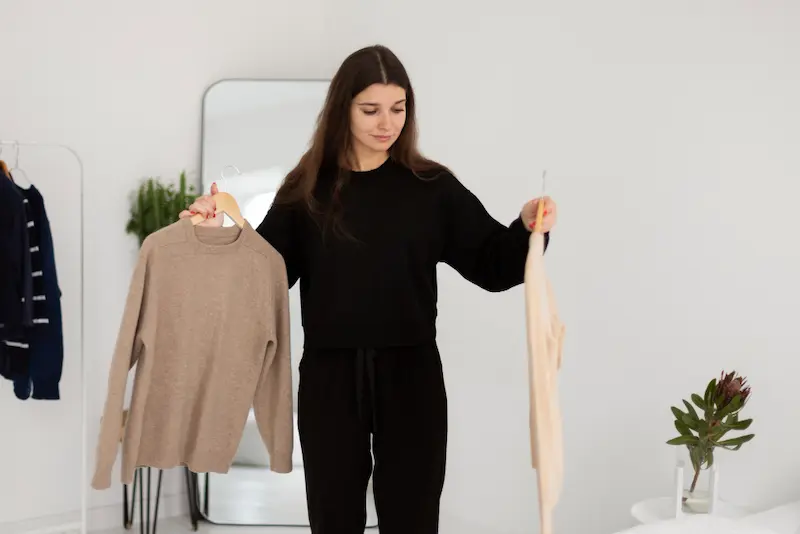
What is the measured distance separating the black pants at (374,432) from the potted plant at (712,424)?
679mm

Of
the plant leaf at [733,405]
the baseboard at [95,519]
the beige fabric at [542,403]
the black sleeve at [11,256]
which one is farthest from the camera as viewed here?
the baseboard at [95,519]

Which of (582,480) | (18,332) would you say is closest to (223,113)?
(18,332)

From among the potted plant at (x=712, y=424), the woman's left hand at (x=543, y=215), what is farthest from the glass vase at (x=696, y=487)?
the woman's left hand at (x=543, y=215)

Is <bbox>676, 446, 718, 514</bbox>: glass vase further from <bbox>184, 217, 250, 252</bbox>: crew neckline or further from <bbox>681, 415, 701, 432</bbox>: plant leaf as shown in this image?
<bbox>184, 217, 250, 252</bbox>: crew neckline

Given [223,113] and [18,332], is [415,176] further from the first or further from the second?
[223,113]

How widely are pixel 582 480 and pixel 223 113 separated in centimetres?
186

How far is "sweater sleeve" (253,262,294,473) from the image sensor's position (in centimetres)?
190

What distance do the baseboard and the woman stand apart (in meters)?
1.80

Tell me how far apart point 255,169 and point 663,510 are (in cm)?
193

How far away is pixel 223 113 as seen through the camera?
336cm

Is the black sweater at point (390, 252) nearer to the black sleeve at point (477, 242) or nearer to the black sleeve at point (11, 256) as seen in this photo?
the black sleeve at point (477, 242)

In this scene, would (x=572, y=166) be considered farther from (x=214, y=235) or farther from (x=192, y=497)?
(x=192, y=497)

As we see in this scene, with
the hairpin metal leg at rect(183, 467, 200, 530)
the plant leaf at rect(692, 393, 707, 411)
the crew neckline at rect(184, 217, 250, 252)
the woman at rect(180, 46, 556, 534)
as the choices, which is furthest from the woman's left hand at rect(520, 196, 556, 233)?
the hairpin metal leg at rect(183, 467, 200, 530)

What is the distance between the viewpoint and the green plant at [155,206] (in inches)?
126
